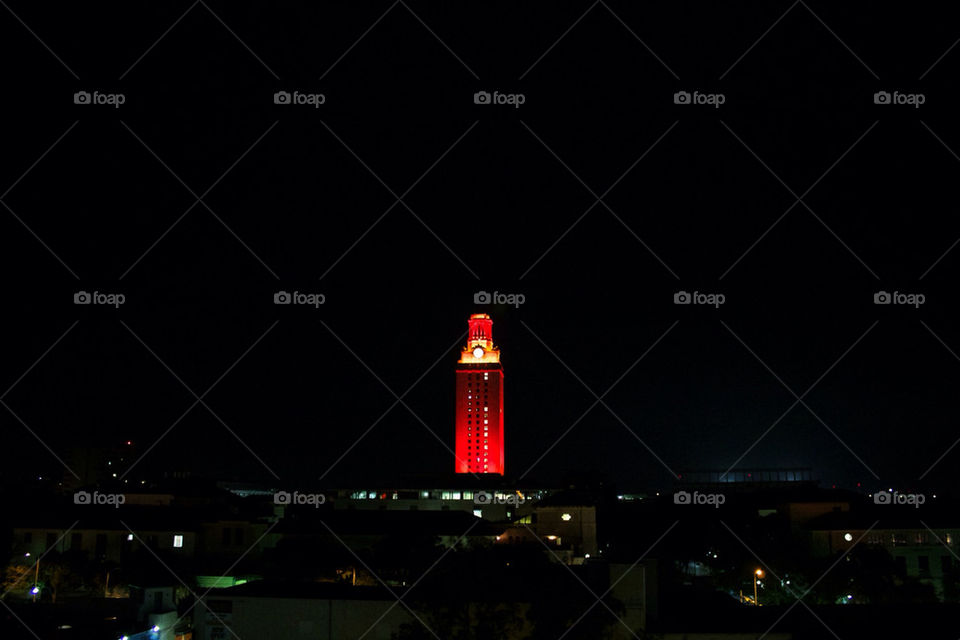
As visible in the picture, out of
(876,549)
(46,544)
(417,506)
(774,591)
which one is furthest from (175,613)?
(417,506)

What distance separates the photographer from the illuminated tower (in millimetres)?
72125

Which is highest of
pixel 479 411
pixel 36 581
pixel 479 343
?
pixel 479 343

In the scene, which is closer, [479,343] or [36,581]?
[36,581]

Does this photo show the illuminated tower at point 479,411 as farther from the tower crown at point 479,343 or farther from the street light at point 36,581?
the street light at point 36,581

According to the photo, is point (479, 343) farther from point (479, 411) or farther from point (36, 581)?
point (36, 581)

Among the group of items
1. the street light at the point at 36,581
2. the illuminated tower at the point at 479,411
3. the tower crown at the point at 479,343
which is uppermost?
the tower crown at the point at 479,343

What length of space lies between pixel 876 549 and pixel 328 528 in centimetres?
1699

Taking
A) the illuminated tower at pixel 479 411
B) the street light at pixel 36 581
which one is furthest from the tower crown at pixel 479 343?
the street light at pixel 36 581

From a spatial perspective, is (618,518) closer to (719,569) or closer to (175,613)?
(719,569)

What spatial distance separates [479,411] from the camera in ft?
241

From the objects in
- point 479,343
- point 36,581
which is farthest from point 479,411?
point 36,581

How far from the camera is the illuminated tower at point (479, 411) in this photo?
72125mm

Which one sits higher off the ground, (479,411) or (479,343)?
(479,343)

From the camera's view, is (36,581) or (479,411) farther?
(479,411)
